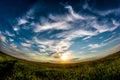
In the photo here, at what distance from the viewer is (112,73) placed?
11164 millimetres

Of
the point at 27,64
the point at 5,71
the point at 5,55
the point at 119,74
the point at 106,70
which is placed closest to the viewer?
the point at 119,74

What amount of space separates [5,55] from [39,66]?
11.2 feet

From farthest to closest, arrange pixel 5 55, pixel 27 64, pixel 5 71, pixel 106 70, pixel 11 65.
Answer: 1. pixel 5 55
2. pixel 27 64
3. pixel 11 65
4. pixel 5 71
5. pixel 106 70

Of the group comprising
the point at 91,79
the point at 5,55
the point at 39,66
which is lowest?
the point at 91,79

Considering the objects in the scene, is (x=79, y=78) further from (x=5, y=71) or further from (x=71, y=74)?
(x=5, y=71)

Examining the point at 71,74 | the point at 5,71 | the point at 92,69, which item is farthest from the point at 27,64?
the point at 92,69

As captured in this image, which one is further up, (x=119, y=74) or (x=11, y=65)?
(x=11, y=65)

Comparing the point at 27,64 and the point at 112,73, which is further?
the point at 27,64

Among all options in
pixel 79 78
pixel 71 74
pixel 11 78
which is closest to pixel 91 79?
pixel 79 78

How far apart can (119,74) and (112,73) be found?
44 cm

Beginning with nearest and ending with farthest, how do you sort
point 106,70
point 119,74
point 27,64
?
point 119,74
point 106,70
point 27,64

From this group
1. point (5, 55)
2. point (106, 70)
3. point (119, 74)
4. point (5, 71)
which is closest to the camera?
point (119, 74)

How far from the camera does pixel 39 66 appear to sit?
14781 mm

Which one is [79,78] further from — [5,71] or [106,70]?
[5,71]
